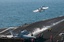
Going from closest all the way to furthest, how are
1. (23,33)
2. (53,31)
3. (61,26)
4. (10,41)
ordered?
(10,41) → (23,33) → (53,31) → (61,26)

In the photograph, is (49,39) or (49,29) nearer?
(49,39)

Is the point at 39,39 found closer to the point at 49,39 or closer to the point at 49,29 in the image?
the point at 49,39

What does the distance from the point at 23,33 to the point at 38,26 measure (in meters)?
15.1

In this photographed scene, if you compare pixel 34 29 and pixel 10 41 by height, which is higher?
pixel 34 29

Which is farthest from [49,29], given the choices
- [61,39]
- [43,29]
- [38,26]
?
[61,39]

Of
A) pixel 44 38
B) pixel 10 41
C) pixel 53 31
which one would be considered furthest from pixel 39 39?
pixel 10 41

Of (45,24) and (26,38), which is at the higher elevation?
(45,24)

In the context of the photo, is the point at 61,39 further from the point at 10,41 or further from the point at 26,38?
the point at 10,41

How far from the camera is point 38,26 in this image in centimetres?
8181

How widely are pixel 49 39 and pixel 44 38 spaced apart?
1246 mm

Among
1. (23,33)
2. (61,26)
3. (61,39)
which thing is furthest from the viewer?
(61,26)

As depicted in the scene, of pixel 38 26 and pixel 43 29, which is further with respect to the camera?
pixel 38 26

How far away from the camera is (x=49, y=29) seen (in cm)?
7506

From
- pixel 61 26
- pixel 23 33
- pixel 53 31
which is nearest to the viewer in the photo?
pixel 23 33
